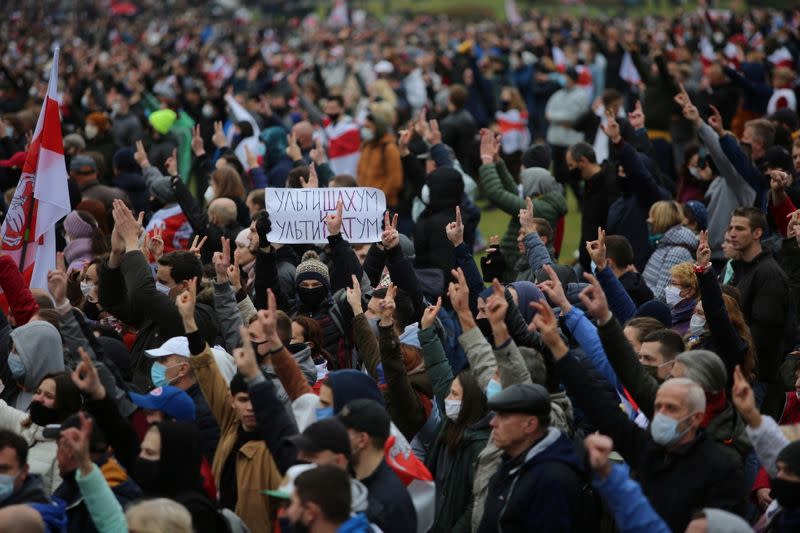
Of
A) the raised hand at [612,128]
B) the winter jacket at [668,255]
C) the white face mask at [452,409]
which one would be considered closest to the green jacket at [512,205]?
the raised hand at [612,128]

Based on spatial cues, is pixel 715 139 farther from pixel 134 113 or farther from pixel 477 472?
pixel 134 113

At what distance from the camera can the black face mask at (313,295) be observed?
762cm

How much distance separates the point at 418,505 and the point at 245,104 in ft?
42.9

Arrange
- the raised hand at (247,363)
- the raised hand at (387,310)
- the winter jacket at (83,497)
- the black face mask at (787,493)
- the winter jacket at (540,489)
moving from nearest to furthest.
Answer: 1. the black face mask at (787,493)
2. the winter jacket at (540,489)
3. the winter jacket at (83,497)
4. the raised hand at (247,363)
5. the raised hand at (387,310)

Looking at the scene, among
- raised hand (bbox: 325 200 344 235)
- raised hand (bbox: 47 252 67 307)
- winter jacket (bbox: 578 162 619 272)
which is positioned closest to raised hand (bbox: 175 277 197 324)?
raised hand (bbox: 47 252 67 307)

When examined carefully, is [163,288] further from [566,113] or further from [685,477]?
[566,113]

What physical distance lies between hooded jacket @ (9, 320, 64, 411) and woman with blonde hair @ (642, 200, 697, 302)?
401 centimetres

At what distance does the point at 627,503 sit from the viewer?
452cm

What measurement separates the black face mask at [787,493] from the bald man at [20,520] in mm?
2726

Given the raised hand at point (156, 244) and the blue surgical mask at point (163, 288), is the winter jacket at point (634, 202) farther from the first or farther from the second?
the blue surgical mask at point (163, 288)

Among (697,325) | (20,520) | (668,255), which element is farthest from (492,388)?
(668,255)

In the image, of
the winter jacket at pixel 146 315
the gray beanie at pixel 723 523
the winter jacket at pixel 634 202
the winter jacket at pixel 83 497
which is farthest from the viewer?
the winter jacket at pixel 634 202

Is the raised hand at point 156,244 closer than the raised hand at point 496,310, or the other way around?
the raised hand at point 496,310

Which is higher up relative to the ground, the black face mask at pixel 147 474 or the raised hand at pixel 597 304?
the raised hand at pixel 597 304
